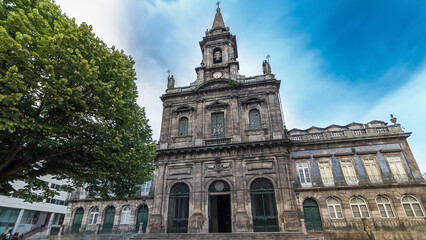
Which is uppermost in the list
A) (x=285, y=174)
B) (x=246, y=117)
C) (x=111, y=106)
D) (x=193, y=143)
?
(x=246, y=117)

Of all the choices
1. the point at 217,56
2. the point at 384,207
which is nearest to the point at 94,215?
the point at 217,56

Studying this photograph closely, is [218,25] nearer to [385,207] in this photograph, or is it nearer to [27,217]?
[385,207]

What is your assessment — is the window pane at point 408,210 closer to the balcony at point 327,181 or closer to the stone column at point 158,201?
the balcony at point 327,181

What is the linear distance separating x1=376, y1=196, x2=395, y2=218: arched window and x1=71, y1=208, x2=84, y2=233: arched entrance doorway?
2536cm

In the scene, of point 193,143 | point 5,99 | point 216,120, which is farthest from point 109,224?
point 5,99

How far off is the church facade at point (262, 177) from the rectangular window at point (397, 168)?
3.0 inches

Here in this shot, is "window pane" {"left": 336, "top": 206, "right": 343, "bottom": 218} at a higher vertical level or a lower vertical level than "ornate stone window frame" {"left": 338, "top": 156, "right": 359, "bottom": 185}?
lower

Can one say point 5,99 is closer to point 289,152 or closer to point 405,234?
point 289,152

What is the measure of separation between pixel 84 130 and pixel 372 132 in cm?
2061

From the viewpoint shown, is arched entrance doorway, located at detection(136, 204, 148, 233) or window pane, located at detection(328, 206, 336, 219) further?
arched entrance doorway, located at detection(136, 204, 148, 233)

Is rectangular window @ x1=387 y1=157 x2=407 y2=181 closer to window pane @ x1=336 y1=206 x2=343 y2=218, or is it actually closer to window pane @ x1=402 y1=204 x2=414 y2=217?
window pane @ x1=402 y1=204 x2=414 y2=217

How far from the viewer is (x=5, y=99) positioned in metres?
6.71

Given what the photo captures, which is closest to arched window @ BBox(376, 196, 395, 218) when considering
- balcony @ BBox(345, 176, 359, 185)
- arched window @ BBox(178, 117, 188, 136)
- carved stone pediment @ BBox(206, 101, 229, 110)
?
balcony @ BBox(345, 176, 359, 185)

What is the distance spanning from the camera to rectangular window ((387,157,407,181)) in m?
16.3
